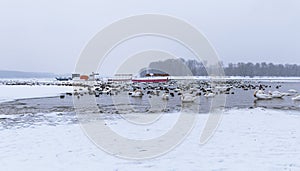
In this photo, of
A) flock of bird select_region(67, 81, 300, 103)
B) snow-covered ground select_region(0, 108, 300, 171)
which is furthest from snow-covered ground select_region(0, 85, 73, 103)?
snow-covered ground select_region(0, 108, 300, 171)

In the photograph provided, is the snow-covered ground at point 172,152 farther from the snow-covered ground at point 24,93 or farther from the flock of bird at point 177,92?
the snow-covered ground at point 24,93

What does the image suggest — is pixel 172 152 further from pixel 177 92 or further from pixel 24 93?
pixel 24 93

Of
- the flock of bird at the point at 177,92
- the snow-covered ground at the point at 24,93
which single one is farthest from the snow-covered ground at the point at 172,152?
the snow-covered ground at the point at 24,93

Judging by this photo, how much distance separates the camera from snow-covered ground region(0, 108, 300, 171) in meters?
7.14

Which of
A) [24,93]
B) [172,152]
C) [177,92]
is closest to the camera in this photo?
[172,152]

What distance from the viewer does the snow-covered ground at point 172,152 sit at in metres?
7.14

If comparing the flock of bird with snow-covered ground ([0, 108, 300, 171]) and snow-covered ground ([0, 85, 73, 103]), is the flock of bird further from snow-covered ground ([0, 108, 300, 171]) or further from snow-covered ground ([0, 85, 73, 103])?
snow-covered ground ([0, 108, 300, 171])

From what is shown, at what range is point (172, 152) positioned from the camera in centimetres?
860

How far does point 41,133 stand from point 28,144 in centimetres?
197

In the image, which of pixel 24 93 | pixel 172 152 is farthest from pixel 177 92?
pixel 172 152

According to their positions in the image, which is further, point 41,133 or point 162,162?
point 41,133

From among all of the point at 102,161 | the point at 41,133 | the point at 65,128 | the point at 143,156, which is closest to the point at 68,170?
the point at 102,161

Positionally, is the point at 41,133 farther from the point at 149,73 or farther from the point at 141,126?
the point at 149,73

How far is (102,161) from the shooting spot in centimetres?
764
